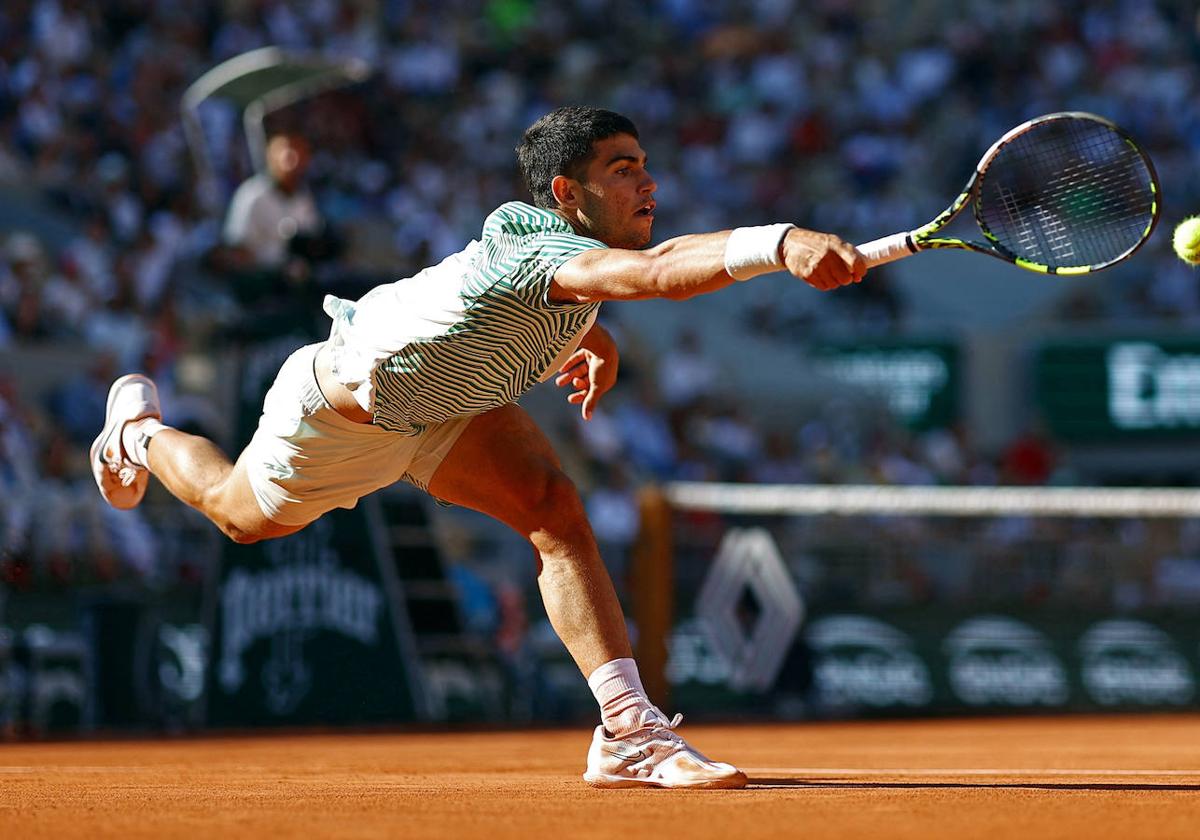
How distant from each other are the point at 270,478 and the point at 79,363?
8.68 meters

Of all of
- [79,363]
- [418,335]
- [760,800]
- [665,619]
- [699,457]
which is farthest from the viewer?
[699,457]

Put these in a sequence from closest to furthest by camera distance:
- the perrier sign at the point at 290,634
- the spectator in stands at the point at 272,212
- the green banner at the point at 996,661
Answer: the perrier sign at the point at 290,634
the spectator in stands at the point at 272,212
the green banner at the point at 996,661

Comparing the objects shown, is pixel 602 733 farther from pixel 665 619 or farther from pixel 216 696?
pixel 665 619

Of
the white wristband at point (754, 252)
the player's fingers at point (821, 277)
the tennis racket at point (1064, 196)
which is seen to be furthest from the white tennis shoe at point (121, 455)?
the player's fingers at point (821, 277)

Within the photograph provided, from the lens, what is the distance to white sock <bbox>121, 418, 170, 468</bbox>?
6668 millimetres

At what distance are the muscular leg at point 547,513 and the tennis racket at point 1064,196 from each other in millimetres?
1383

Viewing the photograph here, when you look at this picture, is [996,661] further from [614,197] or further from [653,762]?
[614,197]

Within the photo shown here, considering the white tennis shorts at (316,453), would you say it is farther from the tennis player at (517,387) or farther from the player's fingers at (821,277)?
the player's fingers at (821,277)

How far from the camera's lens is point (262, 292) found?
978cm

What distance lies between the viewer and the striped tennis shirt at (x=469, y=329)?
5.11 metres

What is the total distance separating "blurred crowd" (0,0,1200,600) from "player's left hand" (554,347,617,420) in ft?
18.1

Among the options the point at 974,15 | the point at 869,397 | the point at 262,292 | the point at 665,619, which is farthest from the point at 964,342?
the point at 262,292

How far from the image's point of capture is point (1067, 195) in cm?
568

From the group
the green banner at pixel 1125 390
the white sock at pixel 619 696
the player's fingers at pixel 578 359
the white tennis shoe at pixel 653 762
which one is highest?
the green banner at pixel 1125 390
